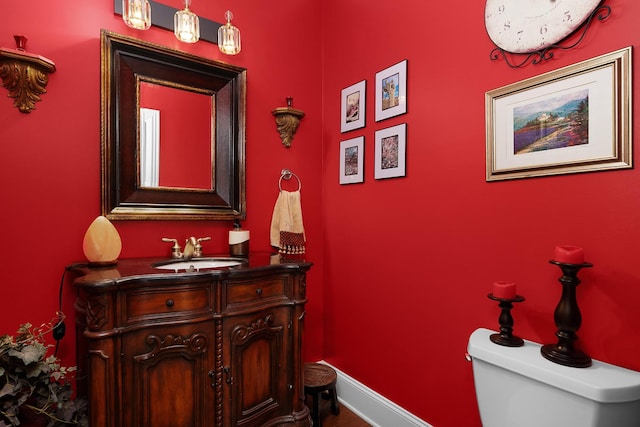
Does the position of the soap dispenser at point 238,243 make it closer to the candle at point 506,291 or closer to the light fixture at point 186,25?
the light fixture at point 186,25

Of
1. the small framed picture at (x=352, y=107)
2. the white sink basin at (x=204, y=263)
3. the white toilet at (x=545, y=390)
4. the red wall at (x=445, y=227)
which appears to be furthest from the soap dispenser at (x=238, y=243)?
the white toilet at (x=545, y=390)

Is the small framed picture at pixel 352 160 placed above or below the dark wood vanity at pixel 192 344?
above

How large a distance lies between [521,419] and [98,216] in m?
1.91

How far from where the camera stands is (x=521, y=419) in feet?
3.58

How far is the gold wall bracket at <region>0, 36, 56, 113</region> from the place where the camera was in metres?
1.37

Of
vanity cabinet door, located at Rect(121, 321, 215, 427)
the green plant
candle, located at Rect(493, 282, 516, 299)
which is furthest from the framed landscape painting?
the green plant

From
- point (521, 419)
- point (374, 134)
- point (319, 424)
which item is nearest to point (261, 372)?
point (319, 424)

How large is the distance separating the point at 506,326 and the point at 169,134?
5.98 feet

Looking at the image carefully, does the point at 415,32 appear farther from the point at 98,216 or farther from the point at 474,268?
the point at 98,216

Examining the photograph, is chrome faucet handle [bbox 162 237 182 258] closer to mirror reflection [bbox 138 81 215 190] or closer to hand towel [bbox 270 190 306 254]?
mirror reflection [bbox 138 81 215 190]

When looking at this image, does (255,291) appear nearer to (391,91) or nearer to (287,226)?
(287,226)

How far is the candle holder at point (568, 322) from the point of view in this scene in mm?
1068

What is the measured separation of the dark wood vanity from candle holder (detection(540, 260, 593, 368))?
1.03 meters

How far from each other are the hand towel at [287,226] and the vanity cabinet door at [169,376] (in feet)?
2.25
